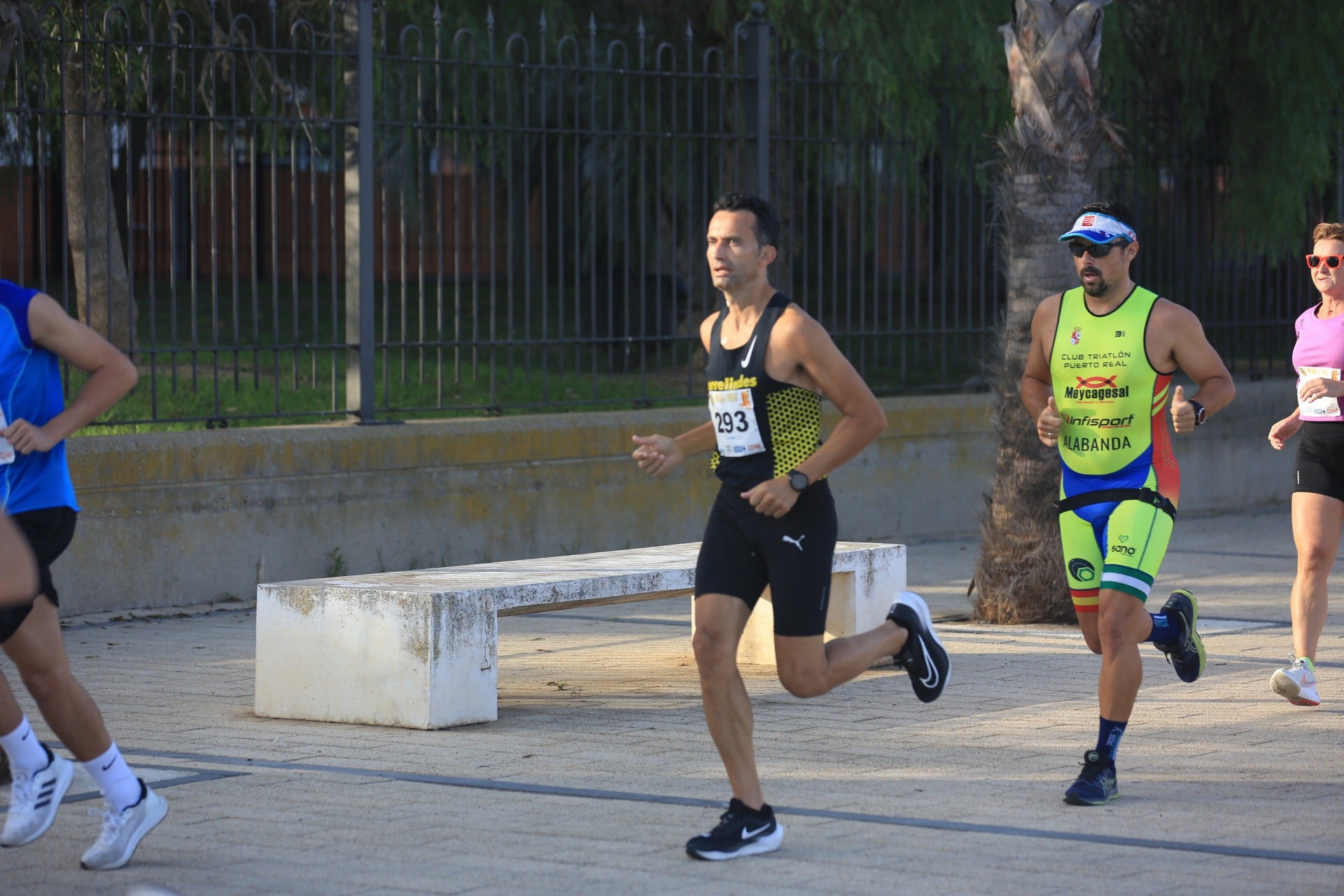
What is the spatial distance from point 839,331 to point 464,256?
1850 centimetres

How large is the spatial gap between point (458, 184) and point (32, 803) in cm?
747

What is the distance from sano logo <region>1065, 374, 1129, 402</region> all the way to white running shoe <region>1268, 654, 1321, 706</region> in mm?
1925

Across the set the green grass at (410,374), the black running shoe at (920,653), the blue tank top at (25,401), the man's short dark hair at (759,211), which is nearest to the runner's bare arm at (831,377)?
the man's short dark hair at (759,211)

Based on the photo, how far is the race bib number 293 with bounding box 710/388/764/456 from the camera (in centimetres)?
546

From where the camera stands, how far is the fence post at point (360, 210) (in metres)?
11.2

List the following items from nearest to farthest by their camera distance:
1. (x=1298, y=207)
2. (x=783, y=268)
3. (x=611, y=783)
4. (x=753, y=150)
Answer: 1. (x=611, y=783)
2. (x=753, y=150)
3. (x=783, y=268)
4. (x=1298, y=207)

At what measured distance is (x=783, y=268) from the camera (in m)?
14.3

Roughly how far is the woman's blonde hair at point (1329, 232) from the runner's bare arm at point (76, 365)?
484 centimetres

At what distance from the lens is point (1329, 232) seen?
25.5 feet

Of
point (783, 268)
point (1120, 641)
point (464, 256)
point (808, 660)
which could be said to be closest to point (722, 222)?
point (808, 660)

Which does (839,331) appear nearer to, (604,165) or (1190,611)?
(604,165)

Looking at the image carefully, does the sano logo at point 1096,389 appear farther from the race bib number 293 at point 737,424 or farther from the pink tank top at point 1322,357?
the pink tank top at point 1322,357

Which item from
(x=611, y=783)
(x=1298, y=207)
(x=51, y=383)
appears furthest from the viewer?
(x=1298, y=207)

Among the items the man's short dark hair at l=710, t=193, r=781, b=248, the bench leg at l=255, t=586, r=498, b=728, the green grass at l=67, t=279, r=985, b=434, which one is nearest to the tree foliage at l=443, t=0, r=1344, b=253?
the green grass at l=67, t=279, r=985, b=434
